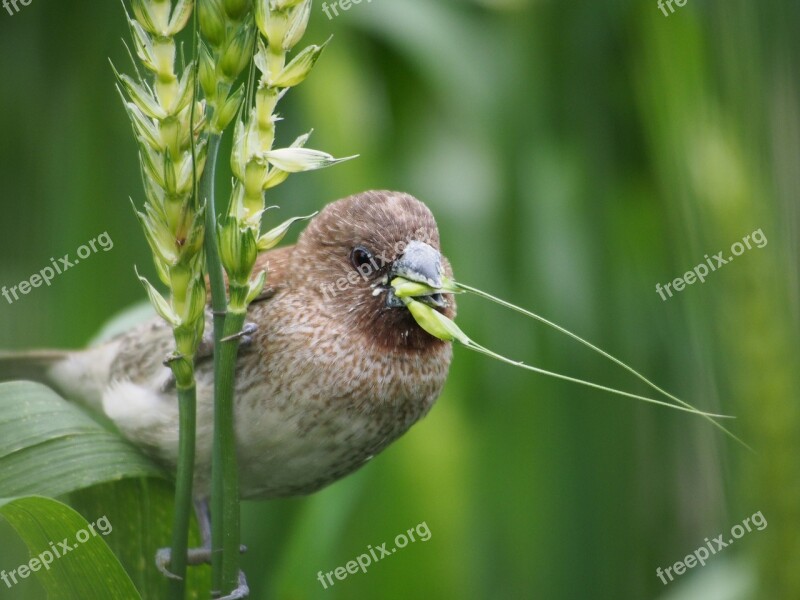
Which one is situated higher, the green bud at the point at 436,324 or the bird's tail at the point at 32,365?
the bird's tail at the point at 32,365

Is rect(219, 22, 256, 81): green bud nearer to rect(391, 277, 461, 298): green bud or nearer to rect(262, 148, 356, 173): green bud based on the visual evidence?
rect(262, 148, 356, 173): green bud

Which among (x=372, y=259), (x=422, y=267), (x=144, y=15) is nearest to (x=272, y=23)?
(x=144, y=15)

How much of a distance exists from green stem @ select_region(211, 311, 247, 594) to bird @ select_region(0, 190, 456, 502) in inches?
23.5

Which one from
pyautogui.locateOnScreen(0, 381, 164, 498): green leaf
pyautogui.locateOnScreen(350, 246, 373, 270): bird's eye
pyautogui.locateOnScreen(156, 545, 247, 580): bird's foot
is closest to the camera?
pyautogui.locateOnScreen(0, 381, 164, 498): green leaf

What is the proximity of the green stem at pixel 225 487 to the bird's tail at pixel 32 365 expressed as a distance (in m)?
1.34

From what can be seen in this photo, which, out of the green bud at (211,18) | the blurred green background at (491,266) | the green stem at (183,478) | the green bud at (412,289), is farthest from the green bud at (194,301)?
the blurred green background at (491,266)

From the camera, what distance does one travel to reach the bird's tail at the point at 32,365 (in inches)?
102

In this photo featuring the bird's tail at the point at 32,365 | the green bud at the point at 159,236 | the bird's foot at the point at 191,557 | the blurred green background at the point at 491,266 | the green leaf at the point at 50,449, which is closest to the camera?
the green bud at the point at 159,236

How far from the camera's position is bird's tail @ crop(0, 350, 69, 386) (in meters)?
2.60

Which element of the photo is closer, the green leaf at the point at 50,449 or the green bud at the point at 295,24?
the green bud at the point at 295,24

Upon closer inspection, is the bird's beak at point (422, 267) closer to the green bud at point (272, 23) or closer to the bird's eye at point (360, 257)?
the bird's eye at point (360, 257)

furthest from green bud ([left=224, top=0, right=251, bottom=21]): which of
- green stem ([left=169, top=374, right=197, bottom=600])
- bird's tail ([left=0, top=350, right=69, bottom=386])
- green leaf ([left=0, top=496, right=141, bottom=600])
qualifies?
bird's tail ([left=0, top=350, right=69, bottom=386])

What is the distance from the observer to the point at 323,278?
7.00 feet

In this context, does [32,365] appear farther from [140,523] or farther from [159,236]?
[159,236]
